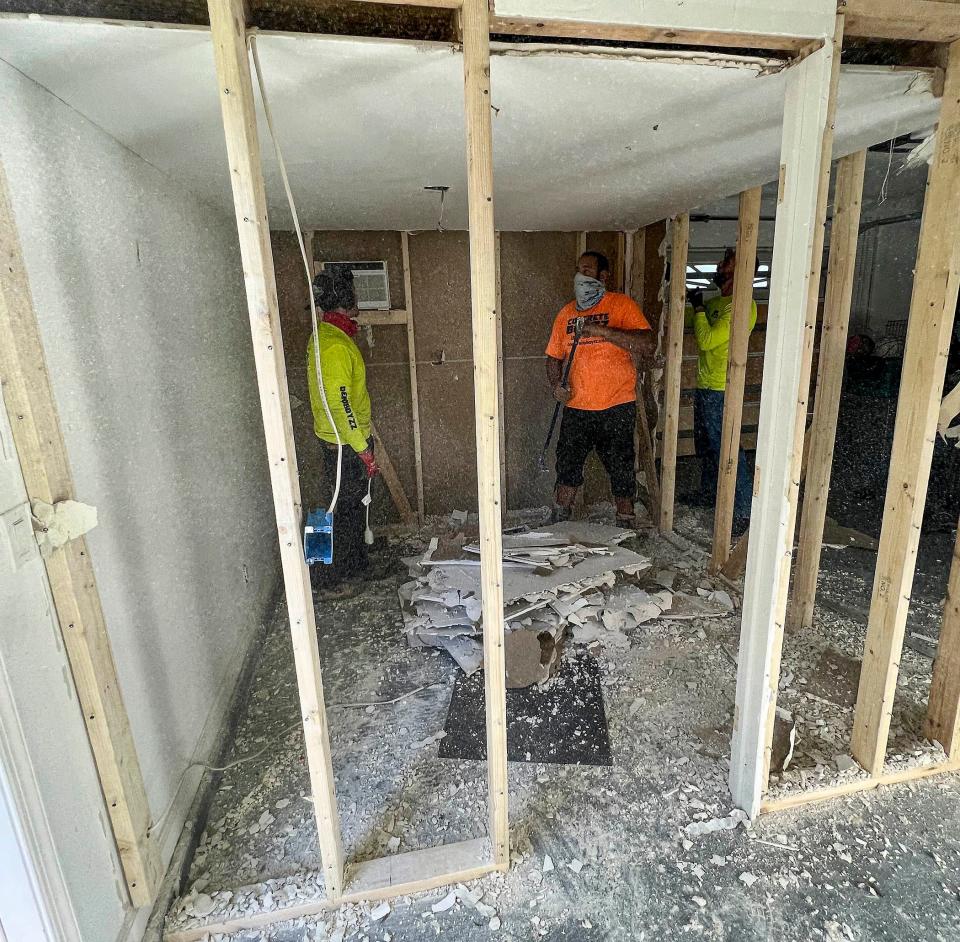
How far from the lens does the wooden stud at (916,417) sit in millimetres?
1363

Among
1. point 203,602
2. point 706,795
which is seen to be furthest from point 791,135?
point 203,602

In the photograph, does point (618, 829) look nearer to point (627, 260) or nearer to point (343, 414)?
point (343, 414)

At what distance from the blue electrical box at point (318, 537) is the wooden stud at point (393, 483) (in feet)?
8.43

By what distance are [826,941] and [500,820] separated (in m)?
0.82

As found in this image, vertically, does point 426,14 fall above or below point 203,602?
above

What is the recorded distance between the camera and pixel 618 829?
159 centimetres

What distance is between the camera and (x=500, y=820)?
4.69ft

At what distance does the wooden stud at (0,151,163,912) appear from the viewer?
104 centimetres

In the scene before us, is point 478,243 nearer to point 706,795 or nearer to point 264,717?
point 706,795

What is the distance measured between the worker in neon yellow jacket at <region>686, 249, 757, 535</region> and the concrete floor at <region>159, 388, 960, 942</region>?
145 cm

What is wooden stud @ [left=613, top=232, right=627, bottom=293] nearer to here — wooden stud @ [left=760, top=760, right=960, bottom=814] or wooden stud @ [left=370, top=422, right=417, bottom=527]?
wooden stud @ [left=370, top=422, right=417, bottom=527]

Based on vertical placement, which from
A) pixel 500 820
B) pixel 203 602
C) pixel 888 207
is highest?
pixel 888 207

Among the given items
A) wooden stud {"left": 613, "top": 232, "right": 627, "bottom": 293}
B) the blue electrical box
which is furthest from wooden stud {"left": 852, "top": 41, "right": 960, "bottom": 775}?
wooden stud {"left": 613, "top": 232, "right": 627, "bottom": 293}

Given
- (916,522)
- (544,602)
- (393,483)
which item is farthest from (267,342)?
(393,483)
